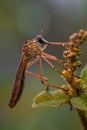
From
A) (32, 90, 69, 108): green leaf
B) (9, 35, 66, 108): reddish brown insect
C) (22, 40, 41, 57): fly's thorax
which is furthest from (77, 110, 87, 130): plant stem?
(22, 40, 41, 57): fly's thorax

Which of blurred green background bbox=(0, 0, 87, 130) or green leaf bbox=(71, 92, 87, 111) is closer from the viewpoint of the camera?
green leaf bbox=(71, 92, 87, 111)

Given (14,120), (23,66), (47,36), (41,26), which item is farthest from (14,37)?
(23,66)

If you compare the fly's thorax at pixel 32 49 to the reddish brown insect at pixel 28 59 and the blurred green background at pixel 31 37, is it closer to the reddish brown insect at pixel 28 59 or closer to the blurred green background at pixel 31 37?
the reddish brown insect at pixel 28 59

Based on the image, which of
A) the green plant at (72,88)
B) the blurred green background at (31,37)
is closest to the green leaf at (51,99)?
the green plant at (72,88)

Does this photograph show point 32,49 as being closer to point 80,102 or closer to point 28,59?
point 28,59

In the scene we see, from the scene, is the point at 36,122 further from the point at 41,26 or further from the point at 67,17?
the point at 67,17

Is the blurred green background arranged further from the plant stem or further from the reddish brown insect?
the plant stem
